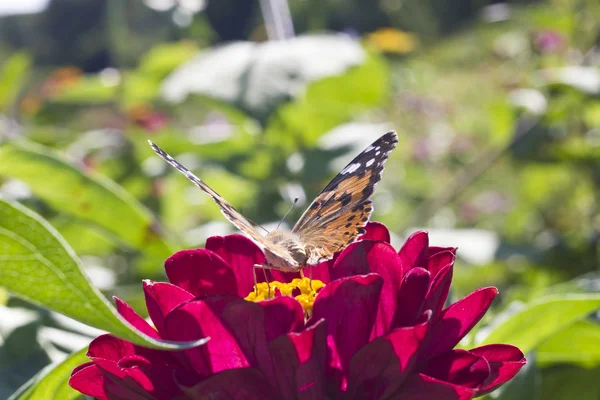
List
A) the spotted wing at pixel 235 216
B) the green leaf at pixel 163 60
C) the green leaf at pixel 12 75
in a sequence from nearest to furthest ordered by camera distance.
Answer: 1. the spotted wing at pixel 235 216
2. the green leaf at pixel 12 75
3. the green leaf at pixel 163 60

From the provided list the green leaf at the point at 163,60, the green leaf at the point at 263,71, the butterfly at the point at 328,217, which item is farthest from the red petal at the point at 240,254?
the green leaf at the point at 163,60

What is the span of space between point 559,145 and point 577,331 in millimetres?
963

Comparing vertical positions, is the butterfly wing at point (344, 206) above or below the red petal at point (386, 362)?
above

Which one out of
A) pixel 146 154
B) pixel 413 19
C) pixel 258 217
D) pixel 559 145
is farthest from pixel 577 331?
pixel 413 19

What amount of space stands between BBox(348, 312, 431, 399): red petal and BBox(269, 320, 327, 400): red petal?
0.08 ft

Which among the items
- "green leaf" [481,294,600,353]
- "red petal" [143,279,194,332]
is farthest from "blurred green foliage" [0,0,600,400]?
"red petal" [143,279,194,332]

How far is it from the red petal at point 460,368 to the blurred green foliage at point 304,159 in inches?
8.5

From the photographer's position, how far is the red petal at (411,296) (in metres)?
0.52

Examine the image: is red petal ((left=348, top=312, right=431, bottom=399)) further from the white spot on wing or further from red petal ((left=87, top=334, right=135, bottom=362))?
the white spot on wing

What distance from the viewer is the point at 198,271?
1.97 feet

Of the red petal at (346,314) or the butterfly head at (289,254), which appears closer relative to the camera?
the red petal at (346,314)

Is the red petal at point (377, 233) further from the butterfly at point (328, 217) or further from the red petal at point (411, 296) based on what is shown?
the red petal at point (411, 296)

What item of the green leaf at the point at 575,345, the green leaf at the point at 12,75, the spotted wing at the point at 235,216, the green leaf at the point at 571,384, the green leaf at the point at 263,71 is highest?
the green leaf at the point at 12,75

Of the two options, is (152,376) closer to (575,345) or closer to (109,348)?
(109,348)
